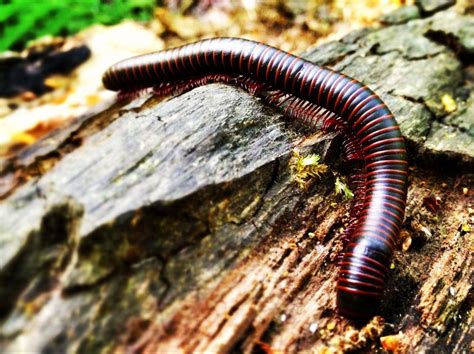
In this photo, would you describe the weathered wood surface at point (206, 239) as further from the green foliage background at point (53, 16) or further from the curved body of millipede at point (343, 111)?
the green foliage background at point (53, 16)

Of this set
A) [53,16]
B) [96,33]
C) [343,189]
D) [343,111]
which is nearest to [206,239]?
[343,189]

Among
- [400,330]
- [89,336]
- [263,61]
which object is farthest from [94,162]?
[400,330]

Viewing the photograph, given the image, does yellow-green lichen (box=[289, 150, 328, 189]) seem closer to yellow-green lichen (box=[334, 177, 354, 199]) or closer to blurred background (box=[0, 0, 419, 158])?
yellow-green lichen (box=[334, 177, 354, 199])

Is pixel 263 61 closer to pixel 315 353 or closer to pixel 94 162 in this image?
pixel 94 162

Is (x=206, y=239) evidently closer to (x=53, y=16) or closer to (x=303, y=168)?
(x=303, y=168)

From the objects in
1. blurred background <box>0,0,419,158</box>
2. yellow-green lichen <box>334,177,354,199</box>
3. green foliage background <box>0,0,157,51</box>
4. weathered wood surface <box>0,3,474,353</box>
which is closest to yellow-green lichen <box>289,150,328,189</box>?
weathered wood surface <box>0,3,474,353</box>
